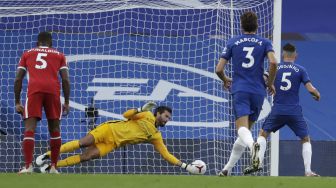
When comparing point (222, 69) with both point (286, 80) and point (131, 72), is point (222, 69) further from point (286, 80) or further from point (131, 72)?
point (131, 72)

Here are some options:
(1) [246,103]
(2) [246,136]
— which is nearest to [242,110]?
(1) [246,103]

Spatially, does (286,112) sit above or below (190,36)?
below

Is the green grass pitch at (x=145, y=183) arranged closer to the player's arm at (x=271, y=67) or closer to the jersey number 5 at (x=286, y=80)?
the player's arm at (x=271, y=67)

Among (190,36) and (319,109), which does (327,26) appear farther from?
(190,36)

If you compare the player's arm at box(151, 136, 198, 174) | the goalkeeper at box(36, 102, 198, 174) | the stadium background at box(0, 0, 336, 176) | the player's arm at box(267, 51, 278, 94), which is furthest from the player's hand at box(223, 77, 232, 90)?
the stadium background at box(0, 0, 336, 176)

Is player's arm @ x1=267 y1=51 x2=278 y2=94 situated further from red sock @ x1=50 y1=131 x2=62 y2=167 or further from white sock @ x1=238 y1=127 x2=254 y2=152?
red sock @ x1=50 y1=131 x2=62 y2=167

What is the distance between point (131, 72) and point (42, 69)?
5917 millimetres

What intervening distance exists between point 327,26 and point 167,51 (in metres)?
3.01

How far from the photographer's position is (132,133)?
12703 millimetres

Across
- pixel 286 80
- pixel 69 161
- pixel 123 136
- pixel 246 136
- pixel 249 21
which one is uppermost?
pixel 249 21

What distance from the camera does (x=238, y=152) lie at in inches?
372

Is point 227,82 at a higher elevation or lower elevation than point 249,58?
lower

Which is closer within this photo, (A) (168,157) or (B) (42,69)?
(B) (42,69)

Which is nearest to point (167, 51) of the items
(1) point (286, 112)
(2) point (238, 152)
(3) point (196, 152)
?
(3) point (196, 152)
